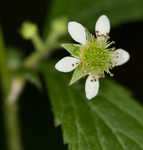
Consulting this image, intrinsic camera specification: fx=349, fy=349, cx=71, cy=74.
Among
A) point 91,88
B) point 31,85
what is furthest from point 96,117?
point 31,85

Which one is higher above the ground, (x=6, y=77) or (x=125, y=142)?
(x=6, y=77)

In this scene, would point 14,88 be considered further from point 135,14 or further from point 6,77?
point 135,14

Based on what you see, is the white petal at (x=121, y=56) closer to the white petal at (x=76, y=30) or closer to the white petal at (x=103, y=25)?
the white petal at (x=103, y=25)

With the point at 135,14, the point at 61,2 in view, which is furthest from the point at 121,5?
the point at 61,2

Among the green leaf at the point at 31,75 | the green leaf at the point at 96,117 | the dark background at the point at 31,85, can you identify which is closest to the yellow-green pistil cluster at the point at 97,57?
the green leaf at the point at 96,117

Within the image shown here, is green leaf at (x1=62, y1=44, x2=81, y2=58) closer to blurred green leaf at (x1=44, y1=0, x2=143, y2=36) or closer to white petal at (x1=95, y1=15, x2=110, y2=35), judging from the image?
white petal at (x1=95, y1=15, x2=110, y2=35)

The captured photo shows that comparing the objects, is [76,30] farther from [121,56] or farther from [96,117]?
[96,117]
